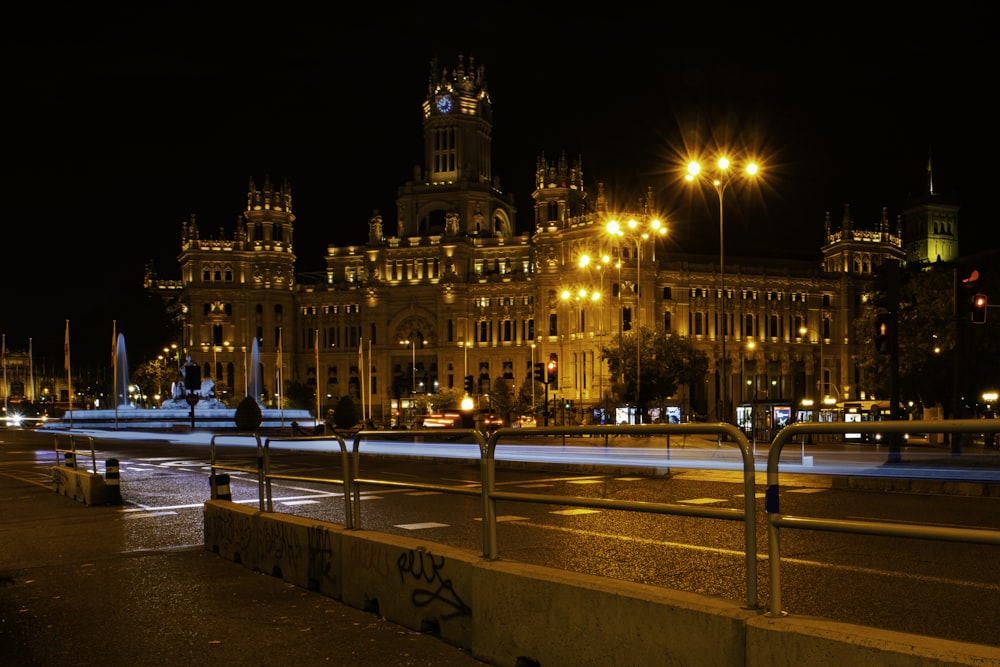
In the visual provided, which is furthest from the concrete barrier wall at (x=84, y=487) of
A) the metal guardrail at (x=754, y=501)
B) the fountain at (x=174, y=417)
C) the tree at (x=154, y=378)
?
the tree at (x=154, y=378)

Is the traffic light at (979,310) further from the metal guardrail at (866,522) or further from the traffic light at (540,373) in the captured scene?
the traffic light at (540,373)

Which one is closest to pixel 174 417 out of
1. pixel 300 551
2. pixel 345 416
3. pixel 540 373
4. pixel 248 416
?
pixel 248 416

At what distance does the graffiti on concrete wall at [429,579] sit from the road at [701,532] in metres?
0.73

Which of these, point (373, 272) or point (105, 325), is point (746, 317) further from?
point (105, 325)

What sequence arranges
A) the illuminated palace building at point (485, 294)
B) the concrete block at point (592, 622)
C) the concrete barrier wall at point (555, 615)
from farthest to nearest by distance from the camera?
1. the illuminated palace building at point (485, 294)
2. the concrete block at point (592, 622)
3. the concrete barrier wall at point (555, 615)

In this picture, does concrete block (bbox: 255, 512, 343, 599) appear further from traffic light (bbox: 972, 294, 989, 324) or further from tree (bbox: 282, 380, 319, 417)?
tree (bbox: 282, 380, 319, 417)

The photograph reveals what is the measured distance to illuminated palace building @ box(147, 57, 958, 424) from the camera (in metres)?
110

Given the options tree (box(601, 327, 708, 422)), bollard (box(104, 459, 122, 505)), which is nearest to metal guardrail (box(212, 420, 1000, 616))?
bollard (box(104, 459, 122, 505))

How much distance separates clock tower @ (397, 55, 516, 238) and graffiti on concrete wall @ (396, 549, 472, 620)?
397ft

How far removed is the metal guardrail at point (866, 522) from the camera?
3947mm

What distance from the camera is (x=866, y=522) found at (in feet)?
15.2

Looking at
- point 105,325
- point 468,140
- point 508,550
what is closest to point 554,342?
point 468,140

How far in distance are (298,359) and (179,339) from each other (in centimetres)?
2554

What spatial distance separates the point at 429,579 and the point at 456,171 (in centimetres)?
12986
